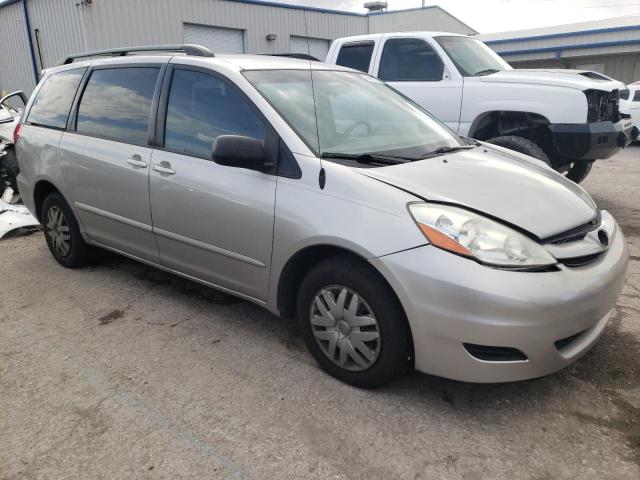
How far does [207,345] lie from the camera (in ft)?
11.2

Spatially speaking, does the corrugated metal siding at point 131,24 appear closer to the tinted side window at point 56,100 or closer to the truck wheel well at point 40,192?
the tinted side window at point 56,100

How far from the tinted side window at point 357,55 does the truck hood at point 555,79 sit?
163 cm

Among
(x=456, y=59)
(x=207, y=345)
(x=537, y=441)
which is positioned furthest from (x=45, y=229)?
(x=456, y=59)

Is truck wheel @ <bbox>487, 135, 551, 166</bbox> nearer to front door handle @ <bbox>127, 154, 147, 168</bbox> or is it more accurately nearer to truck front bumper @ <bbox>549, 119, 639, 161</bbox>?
truck front bumper @ <bbox>549, 119, 639, 161</bbox>

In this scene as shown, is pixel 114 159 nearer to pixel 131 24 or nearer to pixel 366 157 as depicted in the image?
pixel 366 157

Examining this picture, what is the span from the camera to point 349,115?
3.47 metres

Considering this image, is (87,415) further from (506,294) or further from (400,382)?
(506,294)

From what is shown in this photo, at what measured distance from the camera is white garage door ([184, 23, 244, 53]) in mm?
15375

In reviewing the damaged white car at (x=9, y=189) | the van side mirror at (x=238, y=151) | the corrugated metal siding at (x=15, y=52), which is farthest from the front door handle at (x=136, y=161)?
the corrugated metal siding at (x=15, y=52)

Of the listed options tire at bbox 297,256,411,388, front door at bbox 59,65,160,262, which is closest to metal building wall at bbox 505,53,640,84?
front door at bbox 59,65,160,262

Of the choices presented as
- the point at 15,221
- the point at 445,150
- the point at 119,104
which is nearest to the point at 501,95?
the point at 445,150

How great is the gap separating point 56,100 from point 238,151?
265 centimetres

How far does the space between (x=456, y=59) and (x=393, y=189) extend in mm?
4610

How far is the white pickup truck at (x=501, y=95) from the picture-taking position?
5801 mm
